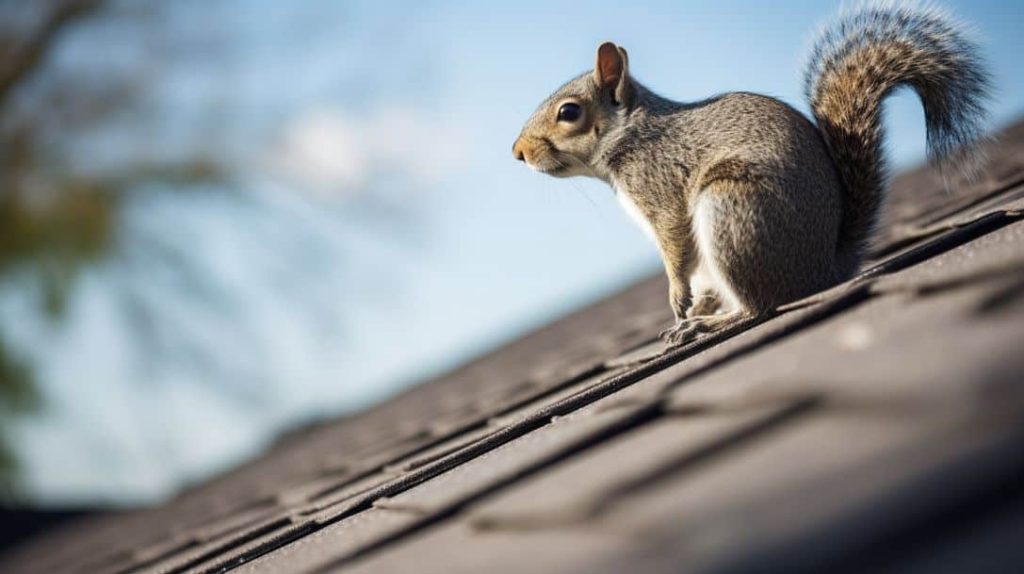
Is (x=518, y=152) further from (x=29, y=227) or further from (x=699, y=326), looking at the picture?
(x=29, y=227)

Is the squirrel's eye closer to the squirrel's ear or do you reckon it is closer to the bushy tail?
the squirrel's ear

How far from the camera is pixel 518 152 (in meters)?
2.75

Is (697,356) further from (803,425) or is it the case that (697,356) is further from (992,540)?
(992,540)

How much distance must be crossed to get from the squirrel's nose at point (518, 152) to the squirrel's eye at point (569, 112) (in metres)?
0.15

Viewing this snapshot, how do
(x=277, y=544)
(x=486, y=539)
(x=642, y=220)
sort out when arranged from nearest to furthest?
(x=486, y=539), (x=277, y=544), (x=642, y=220)

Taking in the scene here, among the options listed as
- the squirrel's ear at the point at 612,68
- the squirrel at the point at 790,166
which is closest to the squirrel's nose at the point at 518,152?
the squirrel's ear at the point at 612,68

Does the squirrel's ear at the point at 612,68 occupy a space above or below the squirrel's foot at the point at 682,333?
above

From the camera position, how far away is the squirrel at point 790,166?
6.07ft

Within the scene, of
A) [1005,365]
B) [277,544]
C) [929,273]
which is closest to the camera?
[1005,365]

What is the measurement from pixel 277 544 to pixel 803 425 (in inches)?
43.5

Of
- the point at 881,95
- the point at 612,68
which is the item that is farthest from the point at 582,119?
the point at 881,95

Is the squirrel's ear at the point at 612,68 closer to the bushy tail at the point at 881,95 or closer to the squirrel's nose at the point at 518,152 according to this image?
the squirrel's nose at the point at 518,152

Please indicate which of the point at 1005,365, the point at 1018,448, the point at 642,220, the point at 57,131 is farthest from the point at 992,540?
the point at 57,131

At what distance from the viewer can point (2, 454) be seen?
11859 mm
